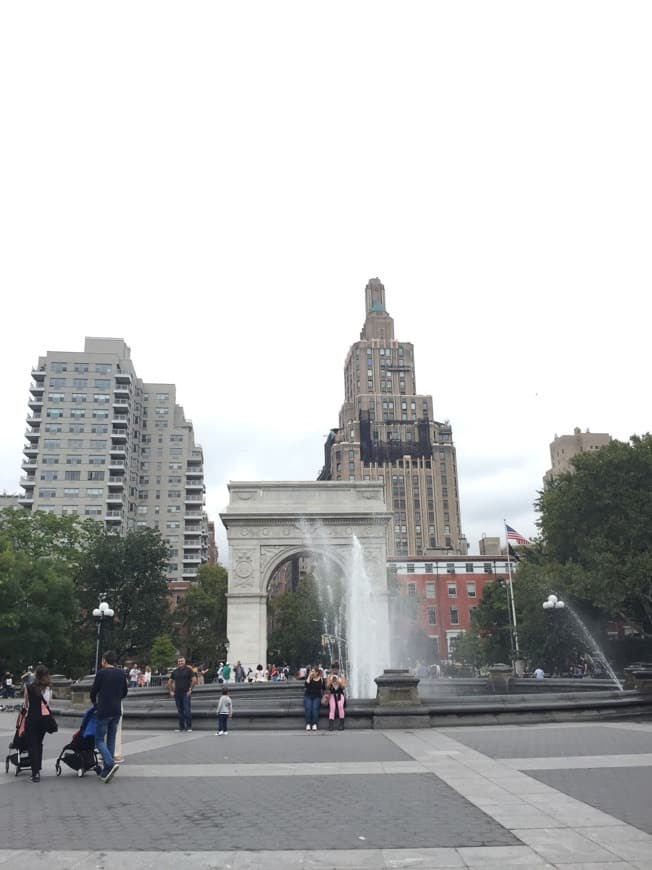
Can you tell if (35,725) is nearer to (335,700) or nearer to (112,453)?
(335,700)

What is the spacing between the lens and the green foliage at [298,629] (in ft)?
241

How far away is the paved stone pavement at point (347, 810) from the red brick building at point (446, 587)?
2978 inches

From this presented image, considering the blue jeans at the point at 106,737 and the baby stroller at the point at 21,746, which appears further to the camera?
the baby stroller at the point at 21,746

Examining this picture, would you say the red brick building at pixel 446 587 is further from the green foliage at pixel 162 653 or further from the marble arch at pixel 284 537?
the marble arch at pixel 284 537

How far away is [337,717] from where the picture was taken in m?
17.1

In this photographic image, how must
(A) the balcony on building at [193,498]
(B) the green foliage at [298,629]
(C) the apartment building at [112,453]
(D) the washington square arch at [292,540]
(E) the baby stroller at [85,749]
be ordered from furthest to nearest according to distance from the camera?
(A) the balcony on building at [193,498] → (C) the apartment building at [112,453] → (B) the green foliage at [298,629] → (D) the washington square arch at [292,540] → (E) the baby stroller at [85,749]

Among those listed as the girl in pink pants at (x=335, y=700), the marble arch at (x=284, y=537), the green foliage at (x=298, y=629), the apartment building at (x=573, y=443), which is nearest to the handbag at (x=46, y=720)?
the girl in pink pants at (x=335, y=700)

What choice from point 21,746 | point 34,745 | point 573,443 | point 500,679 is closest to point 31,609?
point 500,679

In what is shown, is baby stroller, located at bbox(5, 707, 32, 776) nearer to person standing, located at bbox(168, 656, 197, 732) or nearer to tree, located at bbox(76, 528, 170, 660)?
person standing, located at bbox(168, 656, 197, 732)

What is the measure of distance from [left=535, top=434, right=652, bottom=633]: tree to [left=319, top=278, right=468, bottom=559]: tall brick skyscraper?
8007 centimetres

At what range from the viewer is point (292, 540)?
164ft

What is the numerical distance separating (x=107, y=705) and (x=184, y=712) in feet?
25.5

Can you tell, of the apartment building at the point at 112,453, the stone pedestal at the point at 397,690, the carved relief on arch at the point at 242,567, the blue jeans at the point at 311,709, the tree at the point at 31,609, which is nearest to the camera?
the blue jeans at the point at 311,709

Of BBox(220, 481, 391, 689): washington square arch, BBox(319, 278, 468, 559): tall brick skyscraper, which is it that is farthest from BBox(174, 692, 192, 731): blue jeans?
BBox(319, 278, 468, 559): tall brick skyscraper
